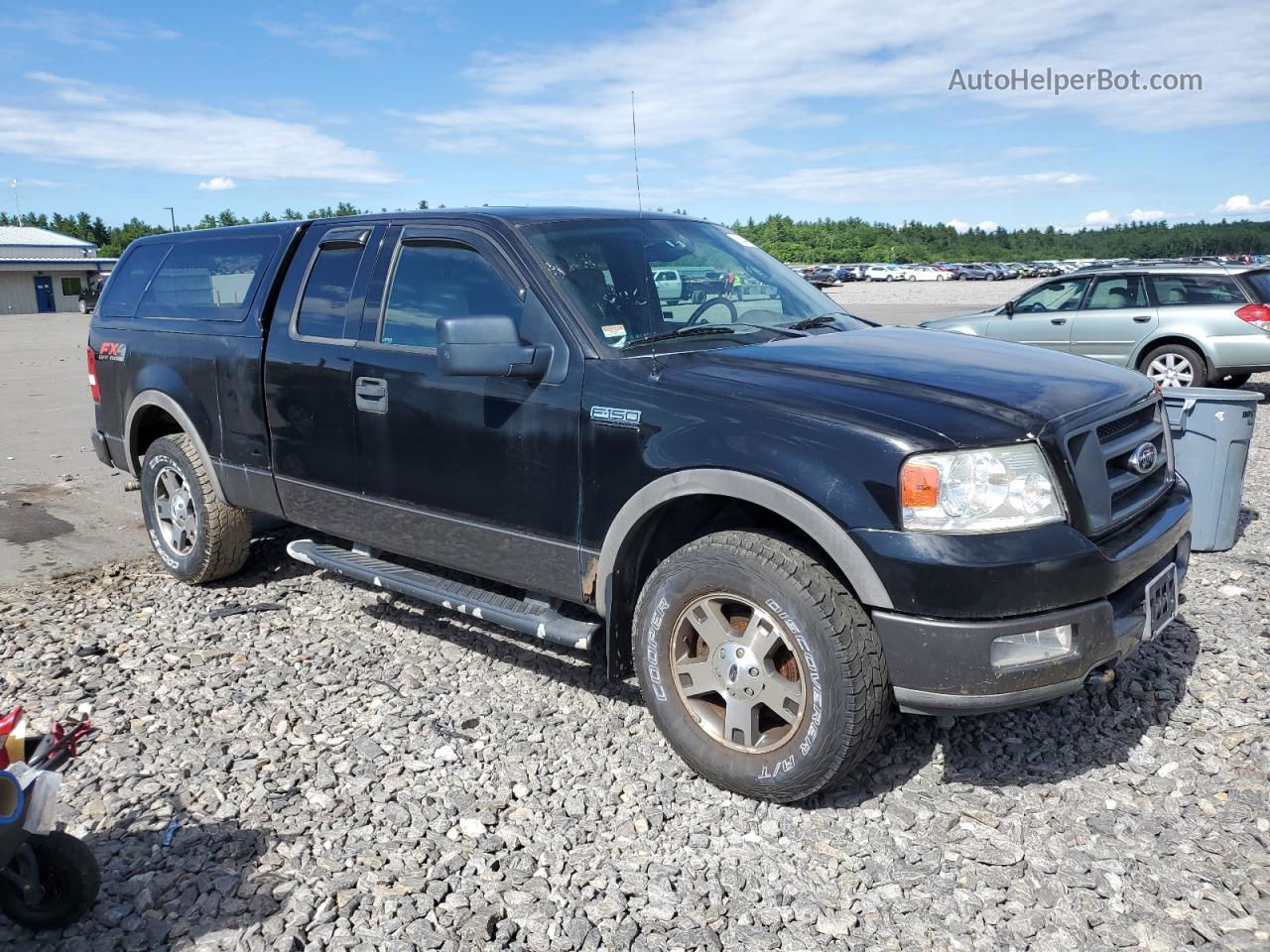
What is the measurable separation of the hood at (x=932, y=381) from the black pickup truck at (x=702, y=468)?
0.01m

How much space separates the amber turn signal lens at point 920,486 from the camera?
9.93 feet

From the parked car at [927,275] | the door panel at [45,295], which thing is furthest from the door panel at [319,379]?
the parked car at [927,275]

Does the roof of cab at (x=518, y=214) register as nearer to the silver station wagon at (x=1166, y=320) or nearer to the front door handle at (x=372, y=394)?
the front door handle at (x=372, y=394)

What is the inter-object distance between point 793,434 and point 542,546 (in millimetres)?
1189

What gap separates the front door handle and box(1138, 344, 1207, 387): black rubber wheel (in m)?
10.6

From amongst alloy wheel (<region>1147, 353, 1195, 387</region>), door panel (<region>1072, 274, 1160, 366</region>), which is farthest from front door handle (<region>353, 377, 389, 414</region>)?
Answer: alloy wheel (<region>1147, 353, 1195, 387</region>)

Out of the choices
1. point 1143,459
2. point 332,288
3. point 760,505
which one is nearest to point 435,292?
point 332,288

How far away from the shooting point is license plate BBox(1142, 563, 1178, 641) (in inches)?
133

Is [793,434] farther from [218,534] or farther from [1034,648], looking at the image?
[218,534]

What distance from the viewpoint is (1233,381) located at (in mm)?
13289

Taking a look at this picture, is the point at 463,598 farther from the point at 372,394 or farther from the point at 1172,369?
the point at 1172,369

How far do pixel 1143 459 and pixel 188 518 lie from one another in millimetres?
4854

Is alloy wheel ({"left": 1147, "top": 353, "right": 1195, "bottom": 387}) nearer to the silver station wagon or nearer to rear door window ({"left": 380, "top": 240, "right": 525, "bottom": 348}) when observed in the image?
the silver station wagon

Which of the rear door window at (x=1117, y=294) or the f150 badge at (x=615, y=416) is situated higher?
the rear door window at (x=1117, y=294)
